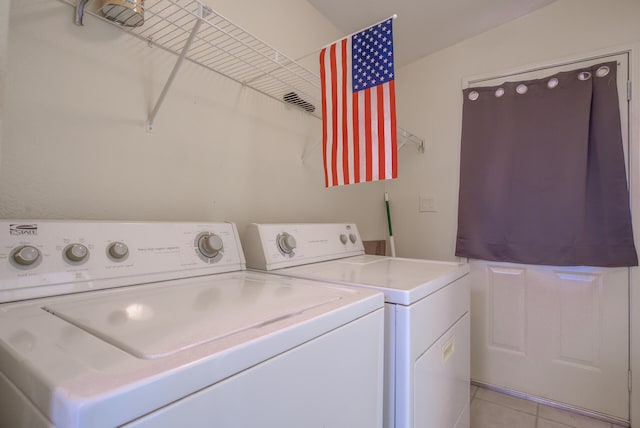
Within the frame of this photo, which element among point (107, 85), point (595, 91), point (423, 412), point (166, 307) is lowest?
point (423, 412)

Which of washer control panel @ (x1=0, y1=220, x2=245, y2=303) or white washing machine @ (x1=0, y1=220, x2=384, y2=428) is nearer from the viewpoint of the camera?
white washing machine @ (x1=0, y1=220, x2=384, y2=428)

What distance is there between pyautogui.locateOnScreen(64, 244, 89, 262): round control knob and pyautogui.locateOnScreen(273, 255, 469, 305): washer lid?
65 cm

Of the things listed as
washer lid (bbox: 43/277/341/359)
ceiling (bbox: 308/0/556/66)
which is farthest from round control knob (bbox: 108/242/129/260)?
ceiling (bbox: 308/0/556/66)

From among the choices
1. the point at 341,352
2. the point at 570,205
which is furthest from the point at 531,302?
the point at 341,352

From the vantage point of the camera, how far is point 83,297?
2.71 feet

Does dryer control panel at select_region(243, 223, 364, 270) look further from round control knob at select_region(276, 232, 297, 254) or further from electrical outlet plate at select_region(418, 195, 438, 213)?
electrical outlet plate at select_region(418, 195, 438, 213)

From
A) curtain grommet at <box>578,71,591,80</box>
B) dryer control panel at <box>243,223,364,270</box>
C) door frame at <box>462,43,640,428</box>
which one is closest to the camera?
dryer control panel at <box>243,223,364,270</box>

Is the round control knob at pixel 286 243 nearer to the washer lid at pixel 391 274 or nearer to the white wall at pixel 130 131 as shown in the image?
the washer lid at pixel 391 274

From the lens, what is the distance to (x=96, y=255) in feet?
3.01

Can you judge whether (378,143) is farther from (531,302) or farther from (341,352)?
(531,302)

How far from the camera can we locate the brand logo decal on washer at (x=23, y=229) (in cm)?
81

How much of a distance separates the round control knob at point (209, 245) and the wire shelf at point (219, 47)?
2.13ft

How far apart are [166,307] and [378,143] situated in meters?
1.08

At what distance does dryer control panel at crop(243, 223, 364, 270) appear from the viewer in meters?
1.37
